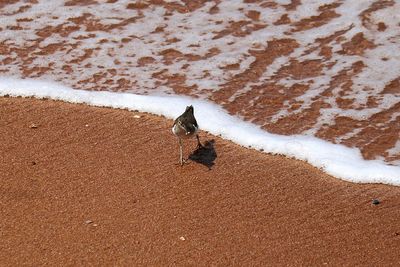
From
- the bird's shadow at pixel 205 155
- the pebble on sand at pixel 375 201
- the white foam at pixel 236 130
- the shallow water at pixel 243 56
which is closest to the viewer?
the pebble on sand at pixel 375 201

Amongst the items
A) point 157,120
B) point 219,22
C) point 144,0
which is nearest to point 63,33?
point 144,0

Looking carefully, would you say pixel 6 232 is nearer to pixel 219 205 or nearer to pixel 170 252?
pixel 170 252

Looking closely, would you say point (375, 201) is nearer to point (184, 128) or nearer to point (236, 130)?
point (236, 130)

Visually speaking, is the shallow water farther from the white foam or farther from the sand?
the sand

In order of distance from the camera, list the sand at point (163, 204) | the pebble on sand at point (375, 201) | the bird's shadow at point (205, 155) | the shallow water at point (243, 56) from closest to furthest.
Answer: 1. the sand at point (163, 204)
2. the pebble on sand at point (375, 201)
3. the bird's shadow at point (205, 155)
4. the shallow water at point (243, 56)

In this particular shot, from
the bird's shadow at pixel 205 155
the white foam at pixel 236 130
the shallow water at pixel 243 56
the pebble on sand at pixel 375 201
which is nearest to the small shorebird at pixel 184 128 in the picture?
the bird's shadow at pixel 205 155

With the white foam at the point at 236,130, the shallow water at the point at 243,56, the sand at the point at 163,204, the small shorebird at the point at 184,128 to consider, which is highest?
the small shorebird at the point at 184,128

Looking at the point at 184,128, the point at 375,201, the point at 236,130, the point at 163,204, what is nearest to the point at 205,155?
the point at 184,128

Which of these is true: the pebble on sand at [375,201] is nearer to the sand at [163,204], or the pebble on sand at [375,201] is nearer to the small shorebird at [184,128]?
the sand at [163,204]
